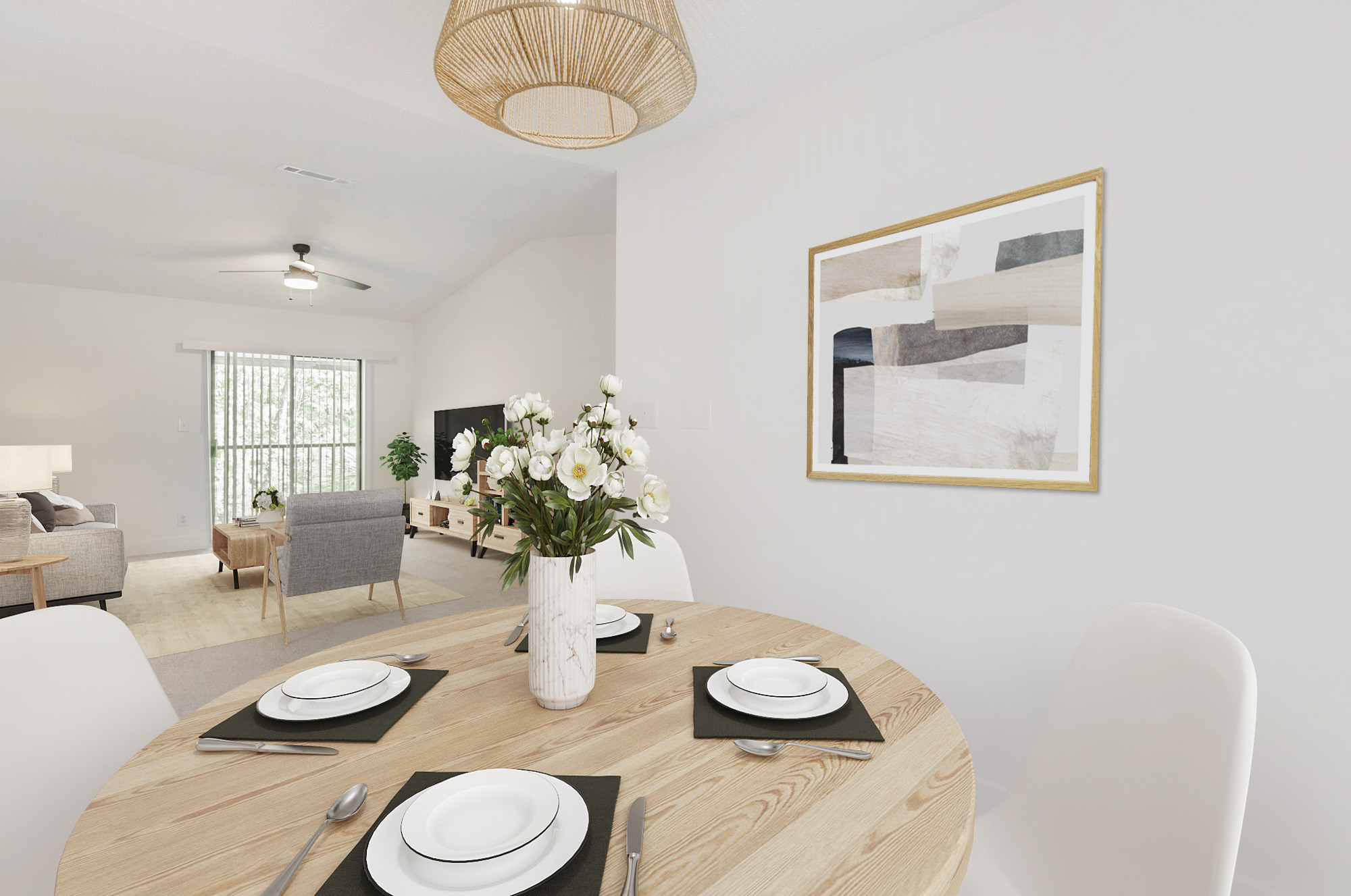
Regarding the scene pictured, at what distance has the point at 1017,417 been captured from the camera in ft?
6.10

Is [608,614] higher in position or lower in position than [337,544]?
higher

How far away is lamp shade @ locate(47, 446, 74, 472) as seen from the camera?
123 inches

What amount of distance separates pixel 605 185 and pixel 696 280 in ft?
5.02

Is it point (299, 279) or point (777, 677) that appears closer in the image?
point (777, 677)

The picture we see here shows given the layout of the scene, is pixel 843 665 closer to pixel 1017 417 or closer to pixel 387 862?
pixel 387 862

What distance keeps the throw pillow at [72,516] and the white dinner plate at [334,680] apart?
502 cm

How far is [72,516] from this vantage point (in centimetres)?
452

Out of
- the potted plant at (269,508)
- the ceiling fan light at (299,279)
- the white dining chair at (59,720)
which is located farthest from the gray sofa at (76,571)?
the white dining chair at (59,720)

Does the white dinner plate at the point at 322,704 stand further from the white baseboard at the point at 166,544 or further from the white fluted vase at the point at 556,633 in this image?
the white baseboard at the point at 166,544

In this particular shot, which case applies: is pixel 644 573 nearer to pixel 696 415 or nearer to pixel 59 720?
pixel 696 415

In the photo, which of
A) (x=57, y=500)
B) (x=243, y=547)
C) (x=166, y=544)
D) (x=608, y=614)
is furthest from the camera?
(x=166, y=544)

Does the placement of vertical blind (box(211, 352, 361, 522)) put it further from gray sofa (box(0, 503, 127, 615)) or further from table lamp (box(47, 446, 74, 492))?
table lamp (box(47, 446, 74, 492))

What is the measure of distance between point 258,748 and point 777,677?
0.76m

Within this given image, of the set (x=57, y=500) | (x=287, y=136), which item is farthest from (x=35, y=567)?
(x=287, y=136)
